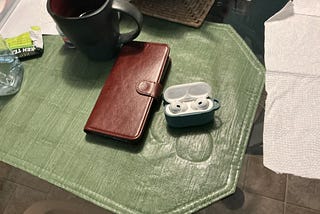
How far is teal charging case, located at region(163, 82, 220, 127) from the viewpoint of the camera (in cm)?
41

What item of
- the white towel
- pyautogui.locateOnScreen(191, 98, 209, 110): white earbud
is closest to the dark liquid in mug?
pyautogui.locateOnScreen(191, 98, 209, 110): white earbud

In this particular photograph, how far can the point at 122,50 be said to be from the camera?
490mm

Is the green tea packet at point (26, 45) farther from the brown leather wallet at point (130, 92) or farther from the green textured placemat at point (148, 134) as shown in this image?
the brown leather wallet at point (130, 92)

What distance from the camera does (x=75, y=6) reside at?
483 millimetres

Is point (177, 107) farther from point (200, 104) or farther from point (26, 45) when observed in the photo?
point (26, 45)

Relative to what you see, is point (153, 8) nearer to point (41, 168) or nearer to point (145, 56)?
point (145, 56)

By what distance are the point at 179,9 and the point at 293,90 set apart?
247 millimetres

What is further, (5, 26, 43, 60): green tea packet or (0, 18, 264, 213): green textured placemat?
(5, 26, 43, 60): green tea packet

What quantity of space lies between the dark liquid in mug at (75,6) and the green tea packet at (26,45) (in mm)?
98

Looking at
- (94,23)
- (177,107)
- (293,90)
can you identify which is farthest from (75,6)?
(293,90)

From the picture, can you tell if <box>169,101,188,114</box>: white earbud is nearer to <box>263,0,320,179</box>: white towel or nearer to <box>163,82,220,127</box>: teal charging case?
<box>163,82,220,127</box>: teal charging case

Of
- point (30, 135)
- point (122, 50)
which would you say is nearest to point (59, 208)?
point (30, 135)

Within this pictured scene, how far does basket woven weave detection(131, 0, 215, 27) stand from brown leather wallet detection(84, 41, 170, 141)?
10 cm

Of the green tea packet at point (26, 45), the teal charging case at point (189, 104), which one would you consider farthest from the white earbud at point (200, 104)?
the green tea packet at point (26, 45)
